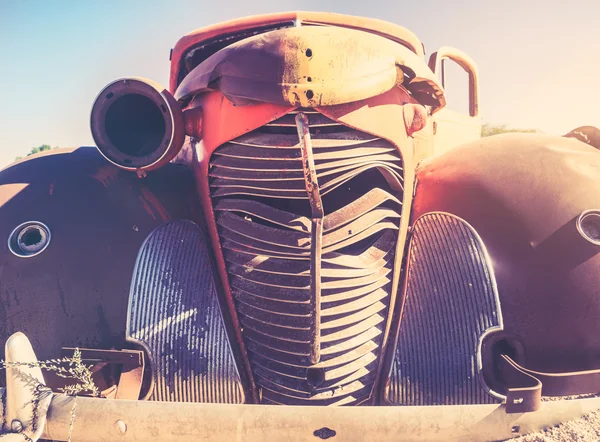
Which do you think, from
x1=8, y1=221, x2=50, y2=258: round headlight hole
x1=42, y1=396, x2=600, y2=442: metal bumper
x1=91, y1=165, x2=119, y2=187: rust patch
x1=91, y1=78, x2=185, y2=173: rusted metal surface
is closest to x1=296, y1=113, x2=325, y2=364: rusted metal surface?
x1=42, y1=396, x2=600, y2=442: metal bumper

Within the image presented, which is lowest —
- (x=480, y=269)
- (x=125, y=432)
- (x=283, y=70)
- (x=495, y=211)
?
(x=125, y=432)

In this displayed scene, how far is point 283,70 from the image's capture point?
67.2 inches

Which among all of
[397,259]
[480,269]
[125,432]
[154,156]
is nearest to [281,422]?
[125,432]

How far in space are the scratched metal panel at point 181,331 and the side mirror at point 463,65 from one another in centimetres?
294

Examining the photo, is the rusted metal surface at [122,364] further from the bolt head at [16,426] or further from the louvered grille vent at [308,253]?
the louvered grille vent at [308,253]

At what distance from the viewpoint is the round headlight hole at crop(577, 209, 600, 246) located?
2.03 metres

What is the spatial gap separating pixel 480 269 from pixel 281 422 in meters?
1.16

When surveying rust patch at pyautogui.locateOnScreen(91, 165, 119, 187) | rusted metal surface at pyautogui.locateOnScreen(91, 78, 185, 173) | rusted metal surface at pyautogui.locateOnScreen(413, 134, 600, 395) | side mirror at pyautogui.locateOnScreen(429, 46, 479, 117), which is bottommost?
rusted metal surface at pyautogui.locateOnScreen(413, 134, 600, 395)

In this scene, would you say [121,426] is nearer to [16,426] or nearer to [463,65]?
[16,426]

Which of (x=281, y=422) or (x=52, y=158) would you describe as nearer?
(x=281, y=422)

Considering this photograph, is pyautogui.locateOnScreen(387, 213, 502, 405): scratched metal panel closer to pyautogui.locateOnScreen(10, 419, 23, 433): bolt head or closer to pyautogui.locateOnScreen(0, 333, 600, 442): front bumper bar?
pyautogui.locateOnScreen(0, 333, 600, 442): front bumper bar

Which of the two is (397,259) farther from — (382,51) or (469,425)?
(382,51)

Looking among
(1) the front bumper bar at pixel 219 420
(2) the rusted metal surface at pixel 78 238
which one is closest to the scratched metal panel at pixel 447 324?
(1) the front bumper bar at pixel 219 420

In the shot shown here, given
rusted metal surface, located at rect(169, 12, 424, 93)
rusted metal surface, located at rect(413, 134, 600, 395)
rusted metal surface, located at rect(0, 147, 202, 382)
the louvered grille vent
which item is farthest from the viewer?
rusted metal surface, located at rect(169, 12, 424, 93)
